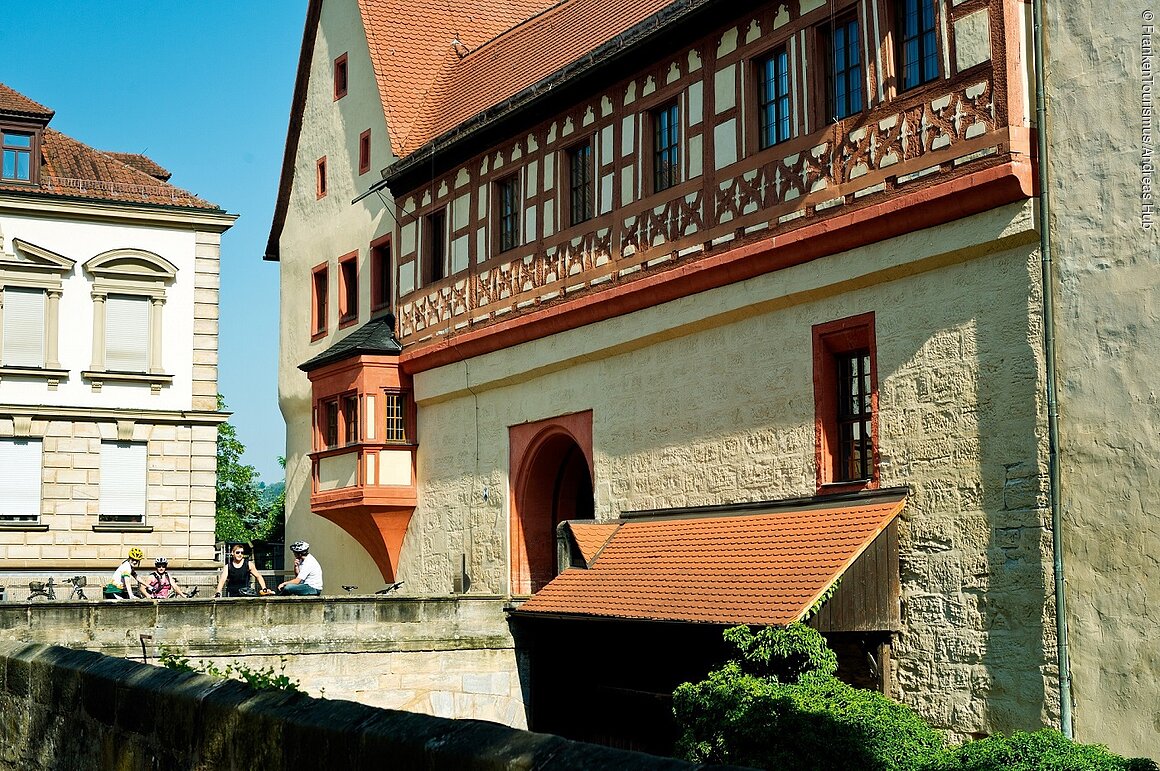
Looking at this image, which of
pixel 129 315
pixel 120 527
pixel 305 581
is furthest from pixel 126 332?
pixel 305 581

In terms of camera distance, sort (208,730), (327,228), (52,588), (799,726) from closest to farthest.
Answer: (208,730) < (799,726) < (52,588) < (327,228)

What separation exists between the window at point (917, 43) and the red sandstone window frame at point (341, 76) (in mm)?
16539

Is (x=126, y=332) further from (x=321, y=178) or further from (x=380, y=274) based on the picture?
(x=380, y=274)

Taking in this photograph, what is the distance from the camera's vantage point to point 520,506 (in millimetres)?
23906

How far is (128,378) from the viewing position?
1236 inches

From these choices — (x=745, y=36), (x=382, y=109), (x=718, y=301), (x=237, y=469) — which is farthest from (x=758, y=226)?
(x=237, y=469)

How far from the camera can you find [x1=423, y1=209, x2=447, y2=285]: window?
26219 mm

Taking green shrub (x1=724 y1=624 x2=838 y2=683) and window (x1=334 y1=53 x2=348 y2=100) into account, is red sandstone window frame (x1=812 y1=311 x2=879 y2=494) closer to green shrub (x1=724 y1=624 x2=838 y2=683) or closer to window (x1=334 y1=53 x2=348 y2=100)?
green shrub (x1=724 y1=624 x2=838 y2=683)

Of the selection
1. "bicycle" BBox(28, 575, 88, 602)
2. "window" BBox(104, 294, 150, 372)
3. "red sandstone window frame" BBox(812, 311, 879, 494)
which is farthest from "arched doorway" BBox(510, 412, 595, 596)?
"window" BBox(104, 294, 150, 372)

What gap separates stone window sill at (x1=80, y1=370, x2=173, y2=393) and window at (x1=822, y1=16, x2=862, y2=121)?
18.4 meters

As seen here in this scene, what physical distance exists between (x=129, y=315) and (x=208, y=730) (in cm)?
2684

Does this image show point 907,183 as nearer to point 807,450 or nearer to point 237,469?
point 807,450

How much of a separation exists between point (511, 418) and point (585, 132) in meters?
4.64

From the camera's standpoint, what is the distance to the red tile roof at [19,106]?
105 feet
